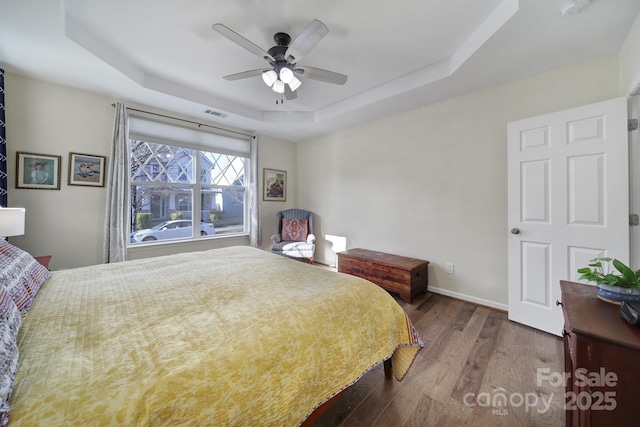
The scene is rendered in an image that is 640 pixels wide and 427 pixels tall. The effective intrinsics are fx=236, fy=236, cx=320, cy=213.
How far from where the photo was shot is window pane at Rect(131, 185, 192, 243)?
3.19m

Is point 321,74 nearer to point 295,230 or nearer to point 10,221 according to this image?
point 10,221

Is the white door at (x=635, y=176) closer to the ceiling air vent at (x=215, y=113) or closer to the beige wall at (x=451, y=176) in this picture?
the beige wall at (x=451, y=176)

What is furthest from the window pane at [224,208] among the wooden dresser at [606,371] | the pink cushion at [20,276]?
the wooden dresser at [606,371]

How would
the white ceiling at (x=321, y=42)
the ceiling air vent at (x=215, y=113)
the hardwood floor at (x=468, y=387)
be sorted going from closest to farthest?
1. the hardwood floor at (x=468, y=387)
2. the white ceiling at (x=321, y=42)
3. the ceiling air vent at (x=215, y=113)

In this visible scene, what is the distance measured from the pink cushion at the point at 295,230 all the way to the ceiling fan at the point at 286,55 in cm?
239

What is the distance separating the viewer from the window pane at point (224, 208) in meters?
3.82

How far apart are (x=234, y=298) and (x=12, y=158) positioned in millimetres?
3003

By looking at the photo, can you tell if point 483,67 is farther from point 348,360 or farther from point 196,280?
point 196,280

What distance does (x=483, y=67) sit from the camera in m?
2.21

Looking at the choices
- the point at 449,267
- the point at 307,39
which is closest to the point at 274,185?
the point at 307,39

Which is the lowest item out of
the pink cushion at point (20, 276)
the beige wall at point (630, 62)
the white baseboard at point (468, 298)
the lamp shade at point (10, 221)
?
the white baseboard at point (468, 298)

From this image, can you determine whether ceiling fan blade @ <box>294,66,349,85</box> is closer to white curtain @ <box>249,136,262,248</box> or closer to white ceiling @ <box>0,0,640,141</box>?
white ceiling @ <box>0,0,640,141</box>

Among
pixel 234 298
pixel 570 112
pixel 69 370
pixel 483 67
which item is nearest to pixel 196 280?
pixel 234 298

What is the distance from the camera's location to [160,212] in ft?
11.1
